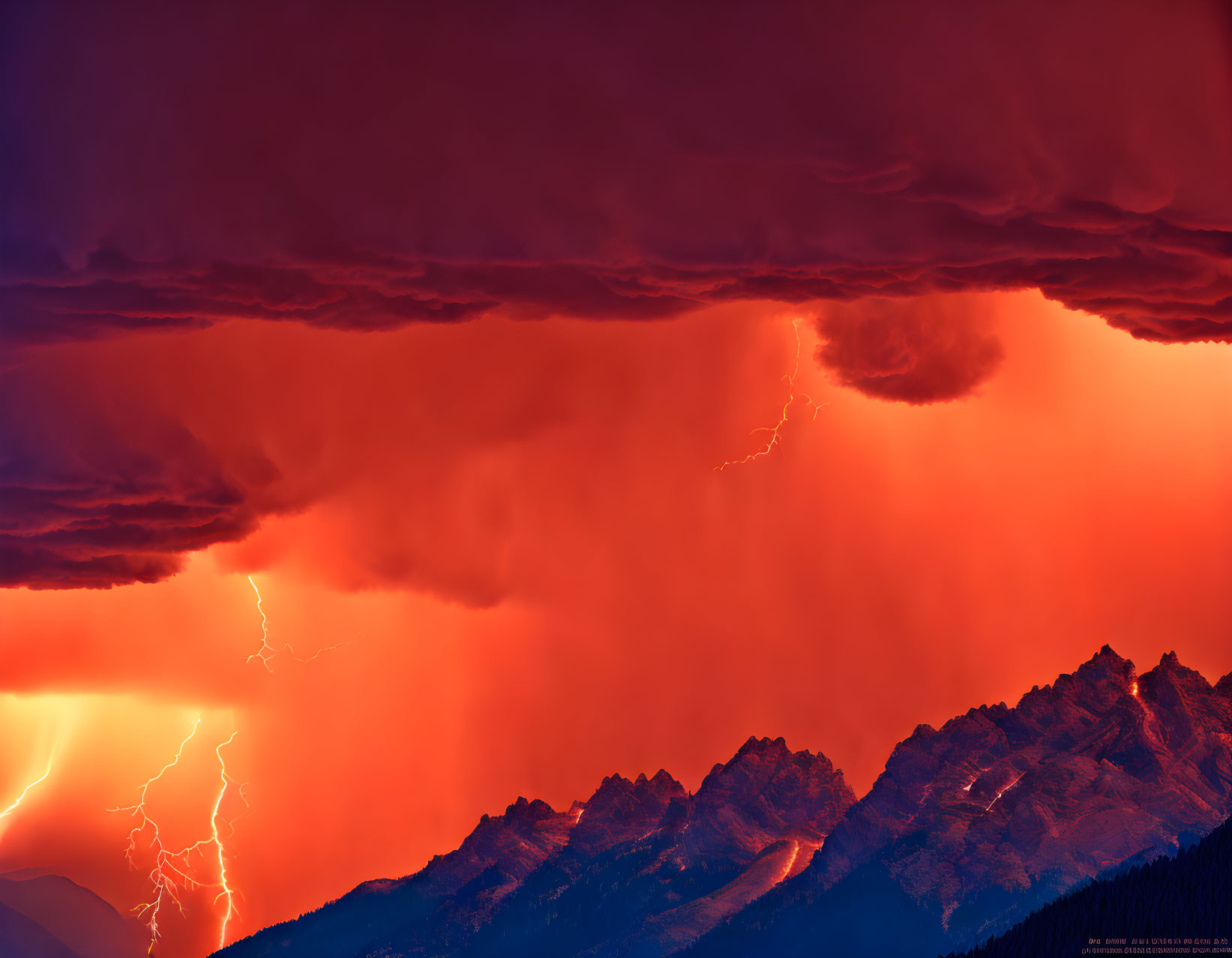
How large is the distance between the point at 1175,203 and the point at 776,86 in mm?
4626

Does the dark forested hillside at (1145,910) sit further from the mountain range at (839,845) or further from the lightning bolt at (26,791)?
the lightning bolt at (26,791)

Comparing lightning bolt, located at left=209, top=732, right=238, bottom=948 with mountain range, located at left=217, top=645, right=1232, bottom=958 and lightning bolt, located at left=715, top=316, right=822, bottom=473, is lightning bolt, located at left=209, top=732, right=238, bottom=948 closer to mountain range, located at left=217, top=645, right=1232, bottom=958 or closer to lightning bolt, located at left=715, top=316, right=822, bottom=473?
mountain range, located at left=217, top=645, right=1232, bottom=958

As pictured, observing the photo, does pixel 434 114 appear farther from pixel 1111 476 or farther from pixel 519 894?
pixel 519 894

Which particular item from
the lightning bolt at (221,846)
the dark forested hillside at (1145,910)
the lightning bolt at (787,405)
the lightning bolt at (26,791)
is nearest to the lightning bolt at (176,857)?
the lightning bolt at (221,846)

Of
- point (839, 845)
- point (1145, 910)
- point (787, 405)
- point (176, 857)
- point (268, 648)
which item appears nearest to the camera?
point (1145, 910)

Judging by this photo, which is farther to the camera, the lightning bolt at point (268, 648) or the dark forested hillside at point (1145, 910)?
the lightning bolt at point (268, 648)

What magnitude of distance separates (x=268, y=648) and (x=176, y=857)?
331 cm

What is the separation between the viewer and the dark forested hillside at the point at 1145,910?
11.8 metres

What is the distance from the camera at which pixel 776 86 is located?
1303 cm

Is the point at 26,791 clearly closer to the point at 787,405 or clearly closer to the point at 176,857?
the point at 176,857

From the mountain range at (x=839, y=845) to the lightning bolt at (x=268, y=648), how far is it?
340 cm

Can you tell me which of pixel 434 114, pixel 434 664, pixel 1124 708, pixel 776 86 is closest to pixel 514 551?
pixel 434 664

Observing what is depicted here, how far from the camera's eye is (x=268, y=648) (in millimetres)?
17266

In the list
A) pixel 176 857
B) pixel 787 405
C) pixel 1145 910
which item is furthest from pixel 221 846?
pixel 1145 910
